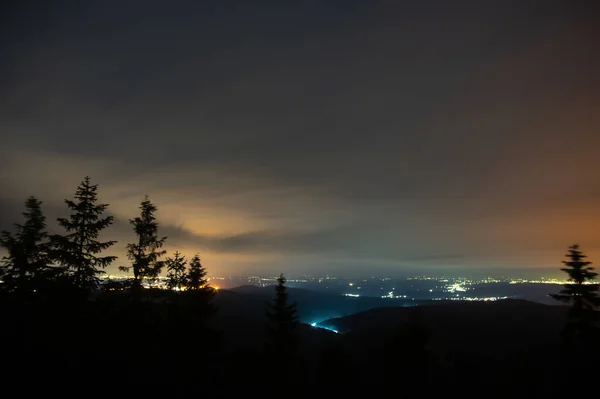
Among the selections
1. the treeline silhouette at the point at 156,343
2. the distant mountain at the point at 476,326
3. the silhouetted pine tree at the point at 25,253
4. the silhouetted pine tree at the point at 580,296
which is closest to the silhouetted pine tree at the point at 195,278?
the treeline silhouette at the point at 156,343

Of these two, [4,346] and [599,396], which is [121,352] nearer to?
[4,346]

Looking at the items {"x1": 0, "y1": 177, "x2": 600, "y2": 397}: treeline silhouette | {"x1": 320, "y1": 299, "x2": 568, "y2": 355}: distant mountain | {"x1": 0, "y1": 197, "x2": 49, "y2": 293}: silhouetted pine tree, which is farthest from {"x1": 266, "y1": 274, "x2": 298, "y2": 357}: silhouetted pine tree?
{"x1": 320, "y1": 299, "x2": 568, "y2": 355}: distant mountain

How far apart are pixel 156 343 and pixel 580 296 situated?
3385 centimetres

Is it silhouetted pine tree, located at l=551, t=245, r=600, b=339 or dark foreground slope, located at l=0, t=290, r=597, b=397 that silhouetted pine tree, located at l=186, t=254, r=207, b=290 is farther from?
silhouetted pine tree, located at l=551, t=245, r=600, b=339

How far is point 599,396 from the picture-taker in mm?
24078

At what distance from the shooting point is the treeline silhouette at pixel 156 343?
620 inches

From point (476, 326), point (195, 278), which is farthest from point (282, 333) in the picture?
point (476, 326)

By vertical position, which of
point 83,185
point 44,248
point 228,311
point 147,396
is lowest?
point 228,311

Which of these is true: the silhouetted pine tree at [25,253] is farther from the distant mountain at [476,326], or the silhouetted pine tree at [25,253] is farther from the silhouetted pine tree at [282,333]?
the distant mountain at [476,326]

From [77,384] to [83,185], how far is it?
16206 mm

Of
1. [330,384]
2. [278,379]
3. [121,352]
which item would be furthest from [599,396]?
[121,352]

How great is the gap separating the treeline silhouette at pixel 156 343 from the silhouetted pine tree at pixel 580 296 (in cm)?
8

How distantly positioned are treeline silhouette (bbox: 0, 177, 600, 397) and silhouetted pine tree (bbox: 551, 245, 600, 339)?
8 cm

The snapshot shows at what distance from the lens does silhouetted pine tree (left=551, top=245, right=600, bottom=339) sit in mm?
29584
